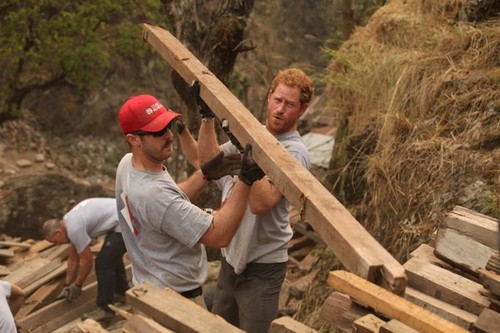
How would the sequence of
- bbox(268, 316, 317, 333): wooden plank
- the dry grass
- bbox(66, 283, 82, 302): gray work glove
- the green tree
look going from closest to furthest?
1. bbox(268, 316, 317, 333): wooden plank
2. the dry grass
3. bbox(66, 283, 82, 302): gray work glove
4. the green tree

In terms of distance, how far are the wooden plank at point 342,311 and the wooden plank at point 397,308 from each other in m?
0.18

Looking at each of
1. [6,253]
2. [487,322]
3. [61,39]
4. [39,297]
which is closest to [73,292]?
[39,297]

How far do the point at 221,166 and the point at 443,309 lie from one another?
1475mm

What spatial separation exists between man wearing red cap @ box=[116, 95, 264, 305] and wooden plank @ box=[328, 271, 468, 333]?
3.13 ft

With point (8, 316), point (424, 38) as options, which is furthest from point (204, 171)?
point (424, 38)

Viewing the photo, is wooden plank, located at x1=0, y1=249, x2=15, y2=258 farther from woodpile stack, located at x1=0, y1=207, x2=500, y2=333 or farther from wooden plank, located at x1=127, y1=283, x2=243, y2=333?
wooden plank, located at x1=127, y1=283, x2=243, y2=333

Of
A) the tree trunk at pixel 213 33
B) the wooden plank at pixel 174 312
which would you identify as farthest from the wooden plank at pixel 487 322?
the tree trunk at pixel 213 33

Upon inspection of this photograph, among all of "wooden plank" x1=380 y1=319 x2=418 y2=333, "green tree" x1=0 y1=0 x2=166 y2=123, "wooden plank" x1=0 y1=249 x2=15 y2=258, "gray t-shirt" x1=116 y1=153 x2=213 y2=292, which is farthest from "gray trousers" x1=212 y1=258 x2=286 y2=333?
"green tree" x1=0 y1=0 x2=166 y2=123

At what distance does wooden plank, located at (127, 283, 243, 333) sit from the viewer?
8.09 feet

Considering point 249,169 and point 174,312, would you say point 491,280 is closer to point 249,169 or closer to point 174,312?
point 249,169

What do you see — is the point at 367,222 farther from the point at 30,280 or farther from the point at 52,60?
the point at 52,60

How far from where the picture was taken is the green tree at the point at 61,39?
10562 mm

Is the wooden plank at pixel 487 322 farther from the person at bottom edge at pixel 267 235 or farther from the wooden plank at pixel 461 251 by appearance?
the person at bottom edge at pixel 267 235

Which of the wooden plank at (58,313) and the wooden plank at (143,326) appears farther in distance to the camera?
the wooden plank at (58,313)
